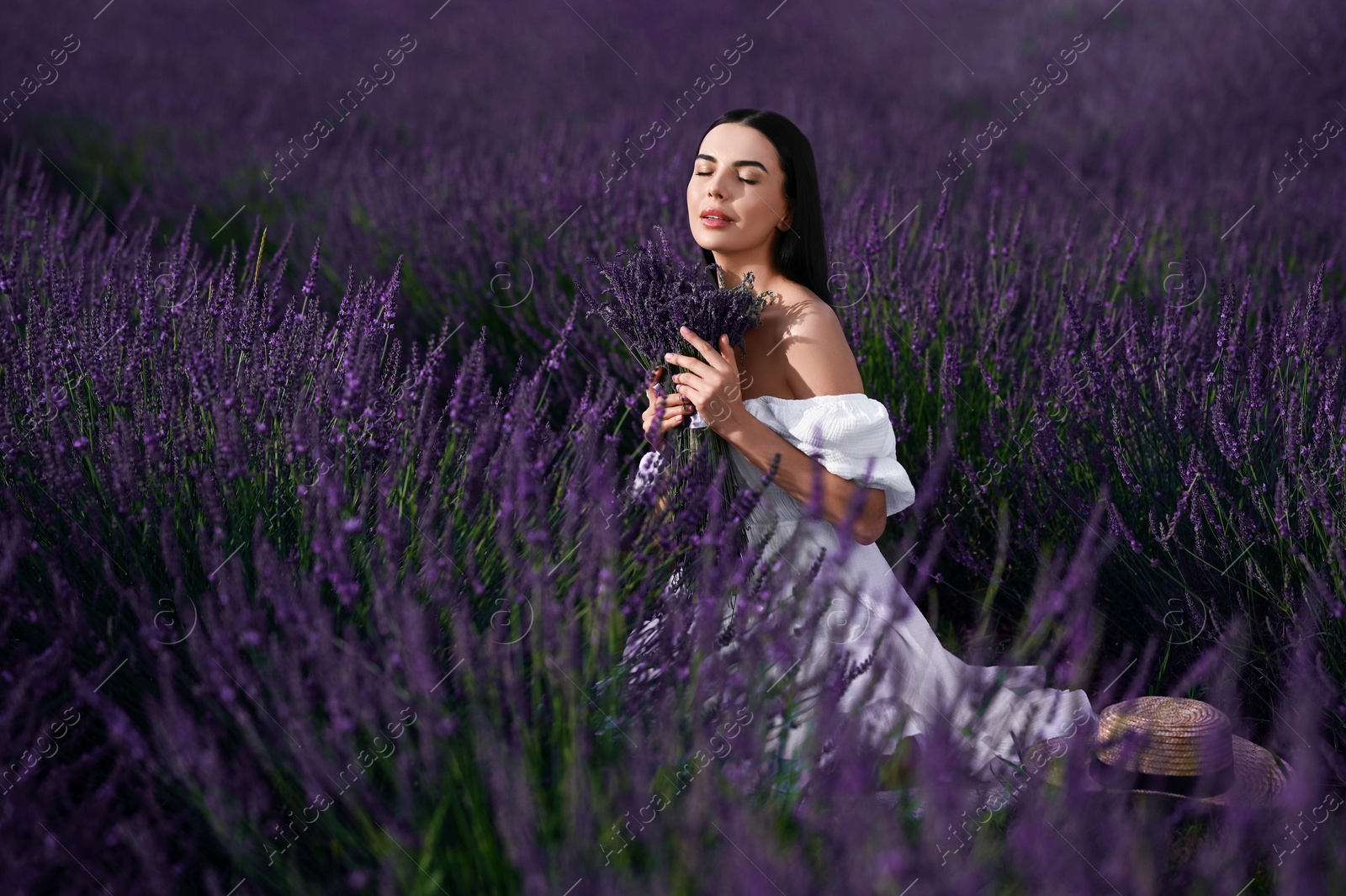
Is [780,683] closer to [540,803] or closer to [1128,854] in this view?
[540,803]

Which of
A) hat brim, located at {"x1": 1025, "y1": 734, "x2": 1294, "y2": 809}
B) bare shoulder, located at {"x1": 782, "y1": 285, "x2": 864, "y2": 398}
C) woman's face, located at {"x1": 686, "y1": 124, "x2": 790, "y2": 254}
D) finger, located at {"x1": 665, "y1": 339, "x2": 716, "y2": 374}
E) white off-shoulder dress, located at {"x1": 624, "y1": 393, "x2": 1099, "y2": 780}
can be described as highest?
woman's face, located at {"x1": 686, "y1": 124, "x2": 790, "y2": 254}

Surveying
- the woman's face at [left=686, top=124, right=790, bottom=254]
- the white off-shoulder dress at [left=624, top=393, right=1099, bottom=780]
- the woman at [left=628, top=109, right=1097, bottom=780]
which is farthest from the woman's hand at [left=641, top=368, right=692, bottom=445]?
Answer: the woman's face at [left=686, top=124, right=790, bottom=254]

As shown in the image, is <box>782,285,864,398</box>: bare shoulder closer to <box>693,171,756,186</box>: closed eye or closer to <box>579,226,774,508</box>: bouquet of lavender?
<box>579,226,774,508</box>: bouquet of lavender

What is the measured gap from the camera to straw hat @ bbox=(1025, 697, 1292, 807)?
158 centimetres

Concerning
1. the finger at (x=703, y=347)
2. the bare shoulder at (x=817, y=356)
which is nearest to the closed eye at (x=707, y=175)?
the bare shoulder at (x=817, y=356)

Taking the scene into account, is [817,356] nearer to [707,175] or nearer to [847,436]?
[847,436]

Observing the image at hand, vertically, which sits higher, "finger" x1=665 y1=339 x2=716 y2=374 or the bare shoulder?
"finger" x1=665 y1=339 x2=716 y2=374

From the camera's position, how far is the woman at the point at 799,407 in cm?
176

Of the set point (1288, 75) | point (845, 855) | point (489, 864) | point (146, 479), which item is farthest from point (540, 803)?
point (1288, 75)

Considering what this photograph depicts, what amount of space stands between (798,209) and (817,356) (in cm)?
35

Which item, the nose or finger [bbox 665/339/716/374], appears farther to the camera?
the nose

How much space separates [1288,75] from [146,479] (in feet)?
26.8

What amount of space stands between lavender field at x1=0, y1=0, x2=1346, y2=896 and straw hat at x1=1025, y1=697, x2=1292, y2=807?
70 millimetres

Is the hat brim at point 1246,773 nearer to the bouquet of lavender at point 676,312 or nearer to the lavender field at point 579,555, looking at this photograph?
the lavender field at point 579,555
